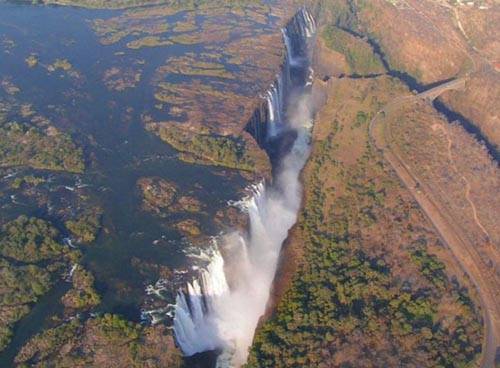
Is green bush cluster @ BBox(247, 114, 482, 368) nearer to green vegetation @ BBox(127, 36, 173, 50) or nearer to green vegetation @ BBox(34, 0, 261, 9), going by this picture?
green vegetation @ BBox(127, 36, 173, 50)

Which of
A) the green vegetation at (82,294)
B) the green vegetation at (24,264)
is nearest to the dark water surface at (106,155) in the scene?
the green vegetation at (82,294)

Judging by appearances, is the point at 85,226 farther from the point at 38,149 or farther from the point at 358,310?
the point at 358,310

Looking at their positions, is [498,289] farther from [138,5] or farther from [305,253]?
[138,5]

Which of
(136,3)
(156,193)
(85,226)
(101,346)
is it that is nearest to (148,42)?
(136,3)

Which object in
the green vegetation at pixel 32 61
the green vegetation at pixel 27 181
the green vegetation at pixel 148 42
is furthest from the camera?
the green vegetation at pixel 148 42

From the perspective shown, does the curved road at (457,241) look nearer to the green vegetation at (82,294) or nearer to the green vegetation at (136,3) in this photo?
the green vegetation at (82,294)

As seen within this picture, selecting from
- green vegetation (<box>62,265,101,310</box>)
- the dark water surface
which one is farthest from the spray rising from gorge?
green vegetation (<box>62,265,101,310</box>)

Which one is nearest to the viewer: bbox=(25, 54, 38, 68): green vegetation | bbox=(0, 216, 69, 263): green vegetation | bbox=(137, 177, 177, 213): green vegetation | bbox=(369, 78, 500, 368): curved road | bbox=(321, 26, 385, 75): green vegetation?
bbox=(369, 78, 500, 368): curved road
